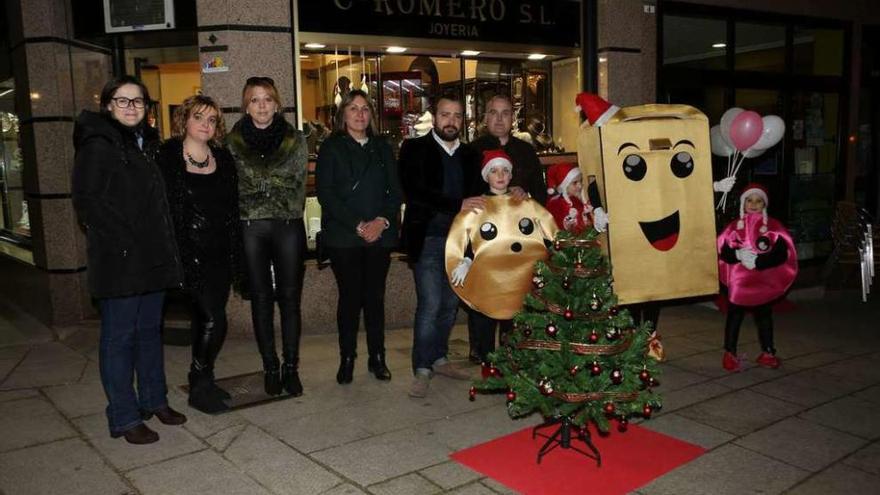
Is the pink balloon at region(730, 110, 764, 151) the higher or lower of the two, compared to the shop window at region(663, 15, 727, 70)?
lower

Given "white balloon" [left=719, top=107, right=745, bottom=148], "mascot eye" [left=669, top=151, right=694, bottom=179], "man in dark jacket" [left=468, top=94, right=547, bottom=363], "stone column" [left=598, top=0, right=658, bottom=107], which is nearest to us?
"mascot eye" [left=669, top=151, right=694, bottom=179]

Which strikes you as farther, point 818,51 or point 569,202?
point 818,51

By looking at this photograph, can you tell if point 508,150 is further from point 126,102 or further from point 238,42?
point 126,102

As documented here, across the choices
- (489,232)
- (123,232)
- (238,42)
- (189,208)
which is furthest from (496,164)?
(238,42)

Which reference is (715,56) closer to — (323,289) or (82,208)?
(323,289)

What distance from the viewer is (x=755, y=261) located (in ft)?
19.1

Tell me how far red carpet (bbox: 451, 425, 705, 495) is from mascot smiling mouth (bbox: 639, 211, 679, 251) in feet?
4.89

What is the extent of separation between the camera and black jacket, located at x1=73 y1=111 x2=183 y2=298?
412cm

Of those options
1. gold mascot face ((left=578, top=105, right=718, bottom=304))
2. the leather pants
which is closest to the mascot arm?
gold mascot face ((left=578, top=105, right=718, bottom=304))

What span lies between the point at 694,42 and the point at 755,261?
4342mm

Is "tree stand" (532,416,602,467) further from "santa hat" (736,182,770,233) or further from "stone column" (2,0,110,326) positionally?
"stone column" (2,0,110,326)

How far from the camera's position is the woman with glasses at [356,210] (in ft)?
17.1

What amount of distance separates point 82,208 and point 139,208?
0.30 meters

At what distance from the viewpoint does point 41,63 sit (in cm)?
725
